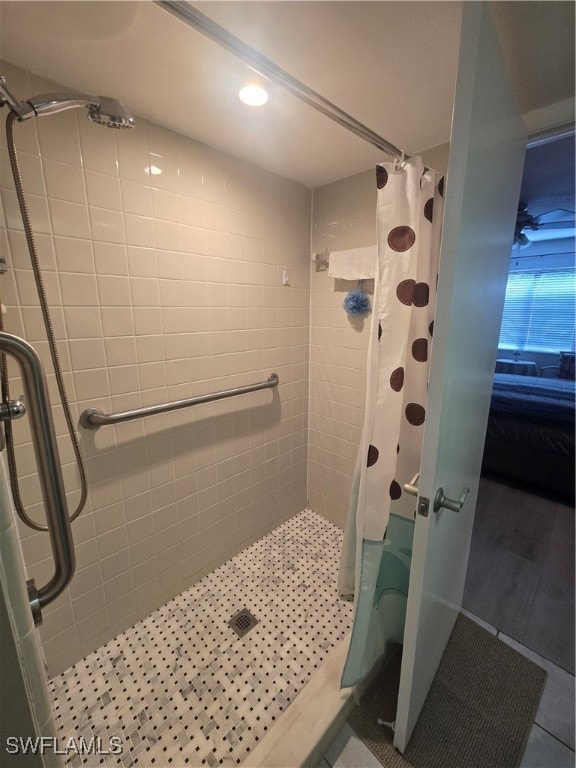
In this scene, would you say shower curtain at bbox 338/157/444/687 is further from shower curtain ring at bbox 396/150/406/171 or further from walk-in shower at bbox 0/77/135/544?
walk-in shower at bbox 0/77/135/544

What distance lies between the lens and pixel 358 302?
1.57 metres

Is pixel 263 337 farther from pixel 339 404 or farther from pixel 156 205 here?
pixel 156 205

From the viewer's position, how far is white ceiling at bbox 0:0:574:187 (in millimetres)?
706

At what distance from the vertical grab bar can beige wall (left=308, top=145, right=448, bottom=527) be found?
4.65 ft

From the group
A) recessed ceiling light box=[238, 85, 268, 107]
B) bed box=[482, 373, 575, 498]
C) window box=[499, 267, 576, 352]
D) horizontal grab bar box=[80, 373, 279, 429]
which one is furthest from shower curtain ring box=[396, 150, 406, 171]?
window box=[499, 267, 576, 352]

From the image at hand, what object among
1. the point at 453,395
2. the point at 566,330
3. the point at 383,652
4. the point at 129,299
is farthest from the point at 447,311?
the point at 566,330

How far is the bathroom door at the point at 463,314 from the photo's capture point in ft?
1.97

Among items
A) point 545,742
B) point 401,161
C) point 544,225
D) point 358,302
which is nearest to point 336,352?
point 358,302

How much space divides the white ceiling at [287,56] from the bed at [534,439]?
7.17ft

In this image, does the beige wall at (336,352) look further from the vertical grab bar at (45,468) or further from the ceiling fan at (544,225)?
the ceiling fan at (544,225)

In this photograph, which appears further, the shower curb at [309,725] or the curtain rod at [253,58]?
the shower curb at [309,725]

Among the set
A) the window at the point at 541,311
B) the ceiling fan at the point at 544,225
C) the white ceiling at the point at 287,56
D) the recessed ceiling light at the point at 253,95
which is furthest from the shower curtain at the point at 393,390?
the window at the point at 541,311

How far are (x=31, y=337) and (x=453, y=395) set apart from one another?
1258 mm

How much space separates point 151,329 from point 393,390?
3.15 feet
